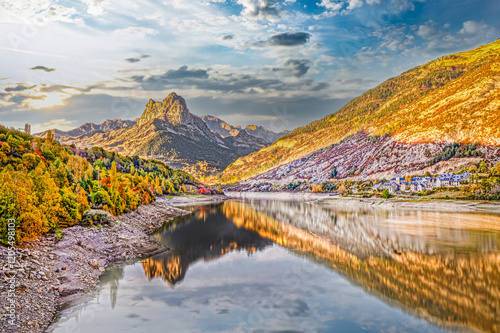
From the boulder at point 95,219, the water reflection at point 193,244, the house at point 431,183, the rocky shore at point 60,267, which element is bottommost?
the water reflection at point 193,244

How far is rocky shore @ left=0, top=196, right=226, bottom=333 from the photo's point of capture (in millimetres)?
18781

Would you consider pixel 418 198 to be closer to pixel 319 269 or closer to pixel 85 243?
pixel 319 269

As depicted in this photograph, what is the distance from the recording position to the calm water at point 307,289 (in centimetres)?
1970

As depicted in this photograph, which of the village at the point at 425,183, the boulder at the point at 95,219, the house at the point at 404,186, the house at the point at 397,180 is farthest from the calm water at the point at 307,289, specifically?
the house at the point at 397,180

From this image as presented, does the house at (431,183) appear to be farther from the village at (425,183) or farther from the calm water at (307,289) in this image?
the calm water at (307,289)

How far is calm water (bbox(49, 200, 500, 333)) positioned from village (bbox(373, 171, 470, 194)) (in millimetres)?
95529

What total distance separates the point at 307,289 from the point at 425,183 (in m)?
135

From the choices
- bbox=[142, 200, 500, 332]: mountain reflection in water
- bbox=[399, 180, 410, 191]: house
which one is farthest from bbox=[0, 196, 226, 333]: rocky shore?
bbox=[399, 180, 410, 191]: house

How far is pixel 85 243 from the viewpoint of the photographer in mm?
33094

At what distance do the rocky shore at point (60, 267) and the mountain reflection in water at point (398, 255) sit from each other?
14.2 ft

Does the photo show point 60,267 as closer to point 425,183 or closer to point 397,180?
point 425,183

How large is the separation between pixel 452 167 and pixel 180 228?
14379cm

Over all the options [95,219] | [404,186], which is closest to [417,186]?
[404,186]

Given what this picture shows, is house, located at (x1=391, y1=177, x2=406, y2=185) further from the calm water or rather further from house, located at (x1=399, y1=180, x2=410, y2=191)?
the calm water
